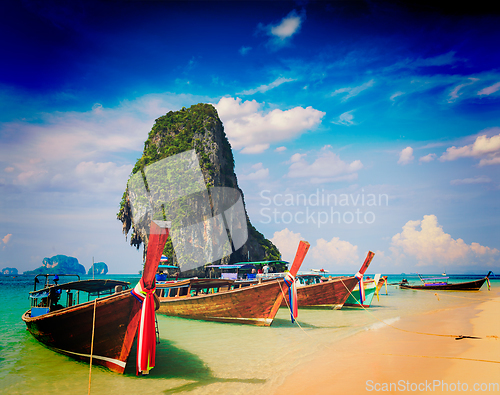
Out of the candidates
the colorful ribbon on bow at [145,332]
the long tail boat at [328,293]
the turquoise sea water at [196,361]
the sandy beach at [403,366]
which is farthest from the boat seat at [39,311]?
the long tail boat at [328,293]

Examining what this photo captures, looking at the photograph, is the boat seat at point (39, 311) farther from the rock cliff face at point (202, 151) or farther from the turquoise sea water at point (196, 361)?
the rock cliff face at point (202, 151)

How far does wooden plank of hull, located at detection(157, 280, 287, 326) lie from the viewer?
11.3 m

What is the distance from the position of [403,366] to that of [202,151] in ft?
144

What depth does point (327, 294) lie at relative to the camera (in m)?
16.5

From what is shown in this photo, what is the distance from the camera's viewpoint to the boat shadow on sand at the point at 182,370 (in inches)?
245

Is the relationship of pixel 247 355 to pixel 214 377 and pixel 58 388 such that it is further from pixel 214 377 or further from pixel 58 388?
pixel 58 388

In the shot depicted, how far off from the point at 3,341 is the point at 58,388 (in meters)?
7.14

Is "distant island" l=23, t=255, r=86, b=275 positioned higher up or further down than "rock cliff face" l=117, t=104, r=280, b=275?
further down

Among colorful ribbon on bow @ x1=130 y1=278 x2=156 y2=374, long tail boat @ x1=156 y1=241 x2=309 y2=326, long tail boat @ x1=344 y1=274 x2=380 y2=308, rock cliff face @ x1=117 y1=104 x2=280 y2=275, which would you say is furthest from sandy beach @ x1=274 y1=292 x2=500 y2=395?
rock cliff face @ x1=117 y1=104 x2=280 y2=275

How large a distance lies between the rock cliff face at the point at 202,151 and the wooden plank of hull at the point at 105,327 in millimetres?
36804

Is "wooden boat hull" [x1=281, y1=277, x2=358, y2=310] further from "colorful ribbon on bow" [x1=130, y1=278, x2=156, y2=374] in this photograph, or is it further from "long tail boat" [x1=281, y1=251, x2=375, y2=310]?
"colorful ribbon on bow" [x1=130, y1=278, x2=156, y2=374]

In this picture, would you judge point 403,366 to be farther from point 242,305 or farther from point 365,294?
point 365,294

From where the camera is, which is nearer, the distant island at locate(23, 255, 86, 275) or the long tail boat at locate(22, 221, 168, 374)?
the long tail boat at locate(22, 221, 168, 374)

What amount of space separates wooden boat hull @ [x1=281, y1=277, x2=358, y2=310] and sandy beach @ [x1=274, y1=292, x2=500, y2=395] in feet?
19.3
